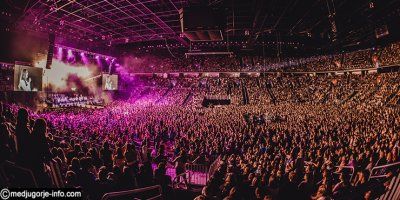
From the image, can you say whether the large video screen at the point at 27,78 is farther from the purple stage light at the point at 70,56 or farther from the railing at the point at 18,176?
the railing at the point at 18,176

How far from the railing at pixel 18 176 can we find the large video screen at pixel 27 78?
19.1 m

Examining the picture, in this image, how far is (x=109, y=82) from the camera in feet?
105

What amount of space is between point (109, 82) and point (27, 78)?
12.9 meters

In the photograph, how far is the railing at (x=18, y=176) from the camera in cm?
291

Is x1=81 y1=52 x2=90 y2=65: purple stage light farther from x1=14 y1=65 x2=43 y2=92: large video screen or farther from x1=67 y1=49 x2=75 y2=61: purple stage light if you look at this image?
x1=14 y1=65 x2=43 y2=92: large video screen

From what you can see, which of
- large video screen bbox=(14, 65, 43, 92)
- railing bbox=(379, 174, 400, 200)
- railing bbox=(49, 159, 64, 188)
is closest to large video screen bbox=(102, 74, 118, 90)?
large video screen bbox=(14, 65, 43, 92)

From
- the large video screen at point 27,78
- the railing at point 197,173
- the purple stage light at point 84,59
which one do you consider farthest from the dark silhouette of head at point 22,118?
the purple stage light at point 84,59

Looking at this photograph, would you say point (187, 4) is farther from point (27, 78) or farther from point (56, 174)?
point (27, 78)

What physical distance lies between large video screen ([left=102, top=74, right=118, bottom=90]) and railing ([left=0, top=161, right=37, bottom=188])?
29.5 m

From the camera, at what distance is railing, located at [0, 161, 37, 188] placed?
291 cm

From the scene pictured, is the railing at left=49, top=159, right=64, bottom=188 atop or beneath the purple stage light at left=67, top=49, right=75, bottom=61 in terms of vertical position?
beneath

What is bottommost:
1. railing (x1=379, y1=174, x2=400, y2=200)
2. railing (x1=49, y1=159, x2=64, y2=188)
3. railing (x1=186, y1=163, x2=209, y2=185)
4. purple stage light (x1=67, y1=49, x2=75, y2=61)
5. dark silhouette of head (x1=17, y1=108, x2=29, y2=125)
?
railing (x1=186, y1=163, x2=209, y2=185)

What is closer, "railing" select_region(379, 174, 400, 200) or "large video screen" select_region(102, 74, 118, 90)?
"railing" select_region(379, 174, 400, 200)

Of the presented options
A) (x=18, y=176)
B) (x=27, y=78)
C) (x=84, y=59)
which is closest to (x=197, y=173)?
(x=18, y=176)
